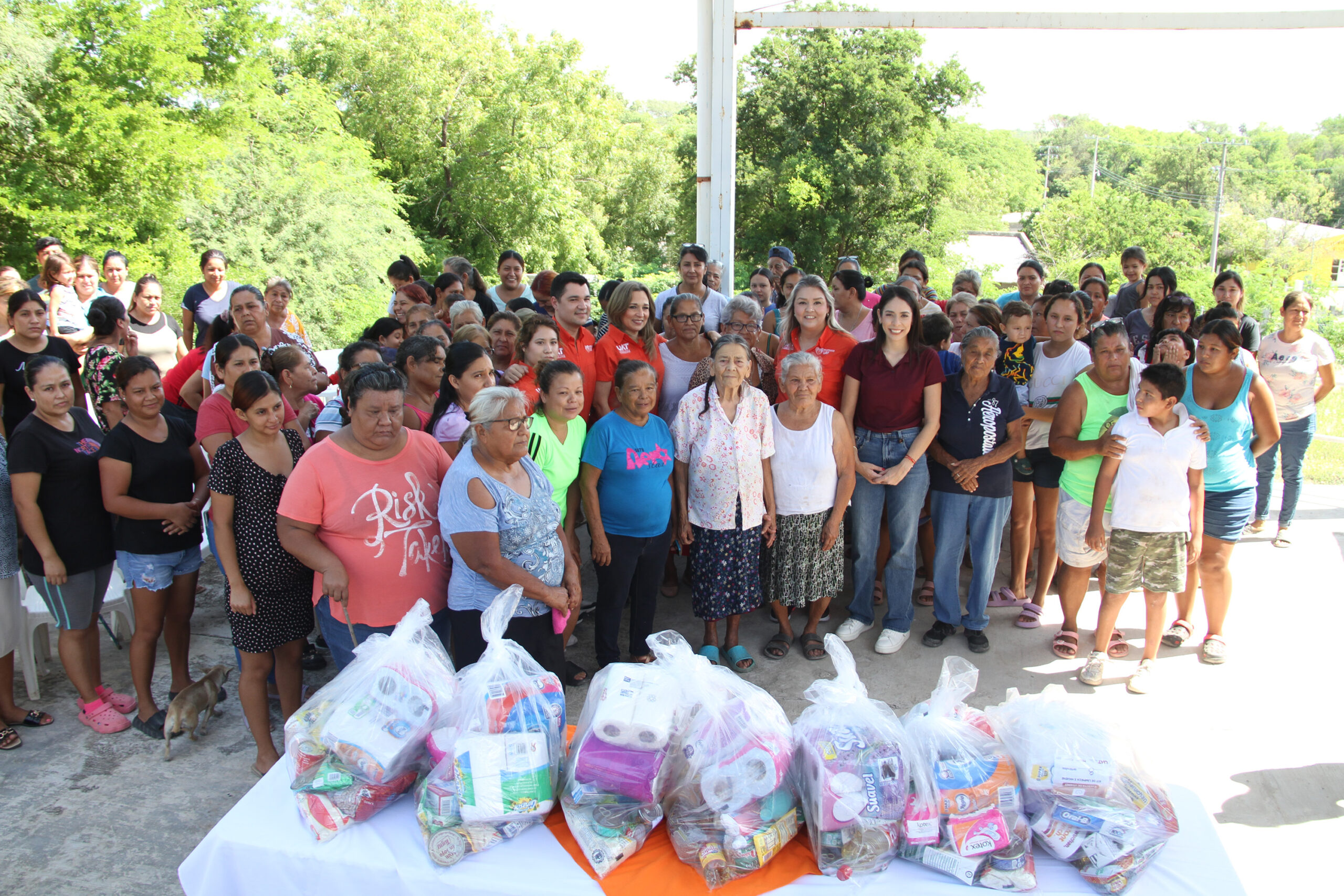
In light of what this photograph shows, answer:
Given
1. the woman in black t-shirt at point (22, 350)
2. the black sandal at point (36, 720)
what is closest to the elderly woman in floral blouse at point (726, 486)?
the black sandal at point (36, 720)

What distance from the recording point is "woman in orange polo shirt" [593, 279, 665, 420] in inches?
172

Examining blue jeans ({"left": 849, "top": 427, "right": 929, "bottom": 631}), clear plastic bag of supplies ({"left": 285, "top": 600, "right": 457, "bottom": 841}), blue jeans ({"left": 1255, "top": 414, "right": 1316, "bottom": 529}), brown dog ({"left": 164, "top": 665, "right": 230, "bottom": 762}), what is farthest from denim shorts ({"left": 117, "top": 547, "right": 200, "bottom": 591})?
blue jeans ({"left": 1255, "top": 414, "right": 1316, "bottom": 529})

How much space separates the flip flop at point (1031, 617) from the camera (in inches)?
183

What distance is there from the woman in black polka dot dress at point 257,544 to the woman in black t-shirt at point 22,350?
2.56m

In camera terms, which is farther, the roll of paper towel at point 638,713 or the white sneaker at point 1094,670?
the white sneaker at point 1094,670

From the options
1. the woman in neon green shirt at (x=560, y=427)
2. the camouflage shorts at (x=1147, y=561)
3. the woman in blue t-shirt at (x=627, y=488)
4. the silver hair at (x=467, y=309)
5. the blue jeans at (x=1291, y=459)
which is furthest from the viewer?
the blue jeans at (x=1291, y=459)

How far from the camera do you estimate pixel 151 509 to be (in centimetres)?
340

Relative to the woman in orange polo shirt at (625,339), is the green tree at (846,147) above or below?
above

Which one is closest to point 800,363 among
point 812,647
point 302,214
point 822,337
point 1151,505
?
point 822,337

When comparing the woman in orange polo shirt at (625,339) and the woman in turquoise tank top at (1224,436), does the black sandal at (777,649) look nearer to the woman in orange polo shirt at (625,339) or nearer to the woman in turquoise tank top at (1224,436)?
the woman in orange polo shirt at (625,339)

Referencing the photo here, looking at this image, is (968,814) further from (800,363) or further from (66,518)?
(66,518)

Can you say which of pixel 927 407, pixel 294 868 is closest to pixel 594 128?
pixel 927 407

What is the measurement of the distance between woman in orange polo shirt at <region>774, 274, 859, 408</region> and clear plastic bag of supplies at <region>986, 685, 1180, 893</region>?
254 cm

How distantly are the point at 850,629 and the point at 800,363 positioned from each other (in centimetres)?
162
